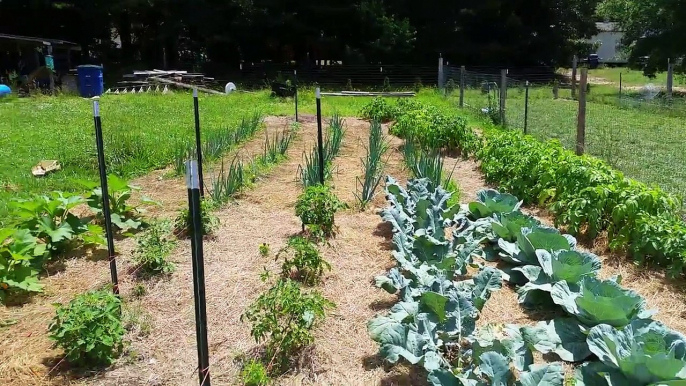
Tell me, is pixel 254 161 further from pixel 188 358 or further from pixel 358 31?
pixel 358 31

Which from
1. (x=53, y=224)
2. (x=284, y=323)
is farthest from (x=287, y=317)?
(x=53, y=224)

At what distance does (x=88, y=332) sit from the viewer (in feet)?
9.20

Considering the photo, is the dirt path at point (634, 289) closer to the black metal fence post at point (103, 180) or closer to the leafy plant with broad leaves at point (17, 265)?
the black metal fence post at point (103, 180)

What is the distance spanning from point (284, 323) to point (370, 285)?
39.9 inches

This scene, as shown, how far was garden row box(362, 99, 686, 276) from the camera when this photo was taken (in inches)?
156

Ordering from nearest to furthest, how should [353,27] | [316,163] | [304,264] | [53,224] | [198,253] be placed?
[198,253] → [304,264] → [53,224] → [316,163] → [353,27]

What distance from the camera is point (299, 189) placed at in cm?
607

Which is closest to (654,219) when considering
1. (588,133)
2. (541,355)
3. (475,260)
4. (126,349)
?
(475,260)

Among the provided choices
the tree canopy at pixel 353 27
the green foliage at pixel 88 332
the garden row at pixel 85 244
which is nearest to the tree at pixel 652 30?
the tree canopy at pixel 353 27

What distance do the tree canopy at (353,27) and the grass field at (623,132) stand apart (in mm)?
9310

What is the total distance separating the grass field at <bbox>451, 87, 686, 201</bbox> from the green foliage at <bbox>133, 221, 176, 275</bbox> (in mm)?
4784

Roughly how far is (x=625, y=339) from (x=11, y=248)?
3.35 metres

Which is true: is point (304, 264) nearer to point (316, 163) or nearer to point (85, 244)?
point (85, 244)


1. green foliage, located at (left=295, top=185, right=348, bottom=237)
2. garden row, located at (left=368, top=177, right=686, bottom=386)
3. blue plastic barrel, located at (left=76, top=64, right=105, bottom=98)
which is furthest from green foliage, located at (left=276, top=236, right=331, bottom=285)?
blue plastic barrel, located at (left=76, top=64, right=105, bottom=98)
